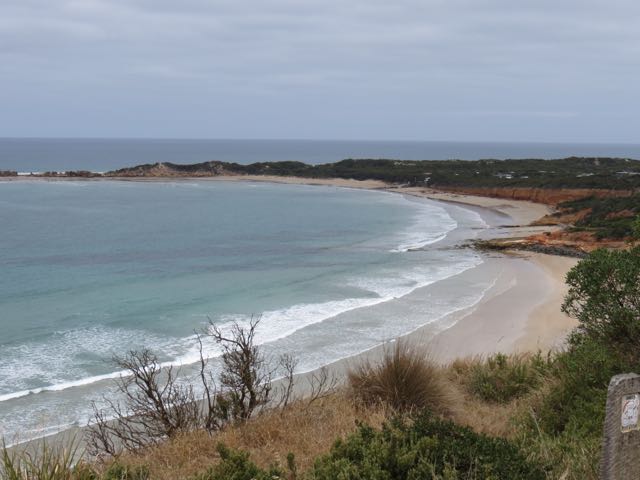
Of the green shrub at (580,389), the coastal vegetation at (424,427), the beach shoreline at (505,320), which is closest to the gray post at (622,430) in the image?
the coastal vegetation at (424,427)

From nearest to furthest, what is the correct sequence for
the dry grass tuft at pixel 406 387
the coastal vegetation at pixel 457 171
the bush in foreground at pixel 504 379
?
the dry grass tuft at pixel 406 387 < the bush in foreground at pixel 504 379 < the coastal vegetation at pixel 457 171

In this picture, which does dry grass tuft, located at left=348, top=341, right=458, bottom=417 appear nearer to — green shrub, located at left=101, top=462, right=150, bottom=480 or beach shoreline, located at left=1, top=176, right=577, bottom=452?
beach shoreline, located at left=1, top=176, right=577, bottom=452

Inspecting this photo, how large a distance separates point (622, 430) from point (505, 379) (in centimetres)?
553

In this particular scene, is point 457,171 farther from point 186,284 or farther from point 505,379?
point 505,379

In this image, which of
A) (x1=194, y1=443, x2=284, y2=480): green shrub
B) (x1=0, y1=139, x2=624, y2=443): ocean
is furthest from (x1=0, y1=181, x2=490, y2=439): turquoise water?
(x1=194, y1=443, x2=284, y2=480): green shrub

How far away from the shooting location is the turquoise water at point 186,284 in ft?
46.3

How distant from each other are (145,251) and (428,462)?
2743 cm

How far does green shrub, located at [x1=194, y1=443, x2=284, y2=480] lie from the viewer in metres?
4.84

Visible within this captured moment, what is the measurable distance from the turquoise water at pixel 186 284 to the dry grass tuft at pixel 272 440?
146 inches

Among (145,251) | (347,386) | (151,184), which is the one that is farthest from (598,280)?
(151,184)

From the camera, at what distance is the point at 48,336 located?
1611 cm

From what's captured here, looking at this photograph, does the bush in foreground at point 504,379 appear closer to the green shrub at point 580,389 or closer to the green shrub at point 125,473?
the green shrub at point 580,389

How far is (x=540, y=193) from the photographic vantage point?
55.2 meters

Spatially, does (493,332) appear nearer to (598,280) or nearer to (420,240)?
(598,280)
